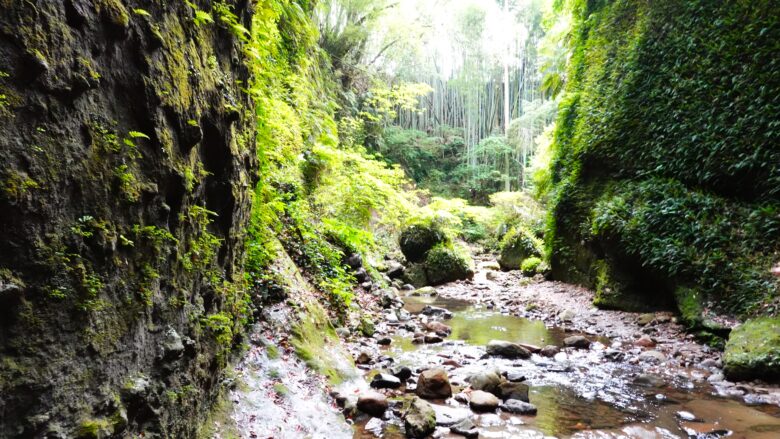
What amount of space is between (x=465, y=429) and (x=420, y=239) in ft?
28.8

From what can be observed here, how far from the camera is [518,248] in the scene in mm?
13414

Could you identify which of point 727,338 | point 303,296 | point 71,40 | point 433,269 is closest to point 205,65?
point 71,40

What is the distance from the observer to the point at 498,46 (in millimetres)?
27375

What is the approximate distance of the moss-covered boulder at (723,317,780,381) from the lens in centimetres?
406

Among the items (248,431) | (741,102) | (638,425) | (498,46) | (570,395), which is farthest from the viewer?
(498,46)

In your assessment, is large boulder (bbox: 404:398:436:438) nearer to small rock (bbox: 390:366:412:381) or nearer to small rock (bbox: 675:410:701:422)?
small rock (bbox: 390:366:412:381)

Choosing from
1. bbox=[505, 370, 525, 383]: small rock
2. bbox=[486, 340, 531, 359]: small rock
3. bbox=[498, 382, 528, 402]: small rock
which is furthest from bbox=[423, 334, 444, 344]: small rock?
bbox=[498, 382, 528, 402]: small rock

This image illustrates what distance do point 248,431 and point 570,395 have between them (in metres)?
3.05

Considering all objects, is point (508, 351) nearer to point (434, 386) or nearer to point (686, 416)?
point (434, 386)

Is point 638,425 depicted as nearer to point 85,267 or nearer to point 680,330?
point 680,330

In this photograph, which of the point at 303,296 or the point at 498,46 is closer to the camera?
the point at 303,296

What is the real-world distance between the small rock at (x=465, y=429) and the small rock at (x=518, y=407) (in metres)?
0.58

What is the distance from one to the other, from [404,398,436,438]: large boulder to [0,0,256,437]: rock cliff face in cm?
161

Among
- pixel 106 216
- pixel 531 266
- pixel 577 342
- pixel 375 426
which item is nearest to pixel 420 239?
pixel 531 266
